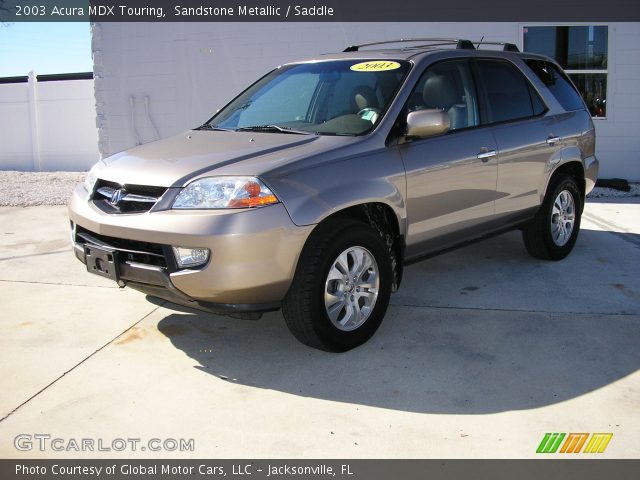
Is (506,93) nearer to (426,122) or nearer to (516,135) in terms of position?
(516,135)

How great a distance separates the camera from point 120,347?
177 inches

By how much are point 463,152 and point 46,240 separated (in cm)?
481

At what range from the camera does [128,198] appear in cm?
412

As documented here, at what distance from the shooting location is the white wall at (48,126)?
15.9m

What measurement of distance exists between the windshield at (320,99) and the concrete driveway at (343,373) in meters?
1.39

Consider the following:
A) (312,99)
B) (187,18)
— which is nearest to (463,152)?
(312,99)

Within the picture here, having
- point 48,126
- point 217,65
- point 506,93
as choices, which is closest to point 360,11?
point 217,65

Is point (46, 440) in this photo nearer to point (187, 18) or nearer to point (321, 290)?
point (321, 290)

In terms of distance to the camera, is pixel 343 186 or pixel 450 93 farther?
pixel 450 93

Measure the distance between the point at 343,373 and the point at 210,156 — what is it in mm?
1507

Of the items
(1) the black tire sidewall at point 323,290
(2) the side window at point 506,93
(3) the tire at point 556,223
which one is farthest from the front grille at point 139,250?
(3) the tire at point 556,223

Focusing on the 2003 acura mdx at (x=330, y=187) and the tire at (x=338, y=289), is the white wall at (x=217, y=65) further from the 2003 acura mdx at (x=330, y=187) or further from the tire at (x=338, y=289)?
the tire at (x=338, y=289)

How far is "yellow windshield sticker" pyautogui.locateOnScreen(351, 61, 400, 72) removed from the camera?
16.2 feet
